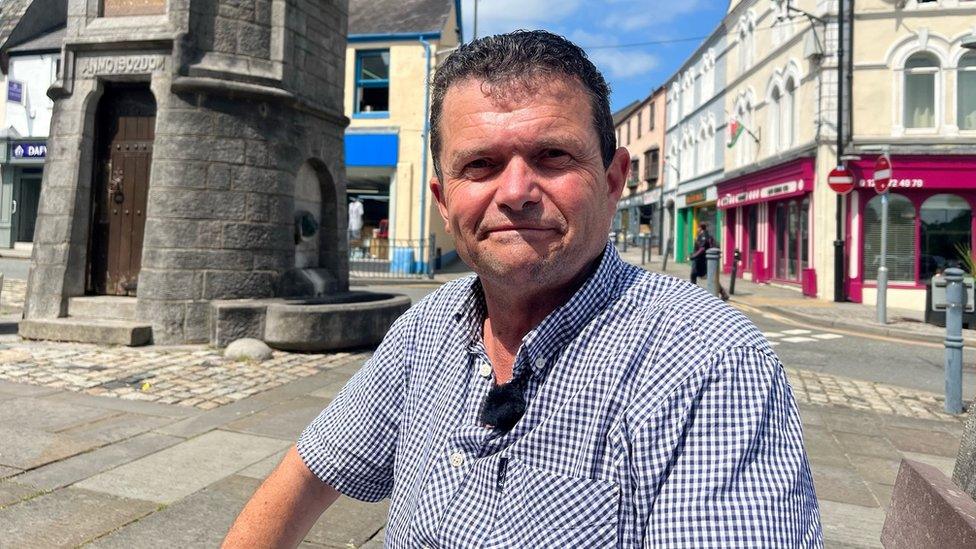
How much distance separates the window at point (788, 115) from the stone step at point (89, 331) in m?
17.2

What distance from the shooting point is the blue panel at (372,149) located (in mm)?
22203

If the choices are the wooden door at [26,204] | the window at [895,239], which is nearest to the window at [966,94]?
the window at [895,239]

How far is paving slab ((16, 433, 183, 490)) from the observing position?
Result: 11.7ft

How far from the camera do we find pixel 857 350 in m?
9.73

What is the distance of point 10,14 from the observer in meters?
27.0

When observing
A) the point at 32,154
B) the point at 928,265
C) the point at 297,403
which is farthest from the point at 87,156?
the point at 32,154

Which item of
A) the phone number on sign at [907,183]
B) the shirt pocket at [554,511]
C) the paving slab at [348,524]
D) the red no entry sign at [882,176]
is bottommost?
the paving slab at [348,524]

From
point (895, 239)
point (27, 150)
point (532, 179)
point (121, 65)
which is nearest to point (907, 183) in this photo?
point (895, 239)

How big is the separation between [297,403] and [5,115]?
26.8 metres

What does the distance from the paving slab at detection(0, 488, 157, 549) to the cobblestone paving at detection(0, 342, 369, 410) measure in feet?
6.21

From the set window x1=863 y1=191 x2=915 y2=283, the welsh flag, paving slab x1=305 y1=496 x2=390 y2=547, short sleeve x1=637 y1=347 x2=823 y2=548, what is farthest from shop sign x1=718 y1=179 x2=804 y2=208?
short sleeve x1=637 y1=347 x2=823 y2=548

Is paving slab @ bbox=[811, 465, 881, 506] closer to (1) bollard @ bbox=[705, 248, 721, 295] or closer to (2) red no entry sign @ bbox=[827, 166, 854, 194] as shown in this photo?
(1) bollard @ bbox=[705, 248, 721, 295]

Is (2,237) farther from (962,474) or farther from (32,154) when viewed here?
(962,474)

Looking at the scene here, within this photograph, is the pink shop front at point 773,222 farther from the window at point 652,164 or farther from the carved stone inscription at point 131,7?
the carved stone inscription at point 131,7
